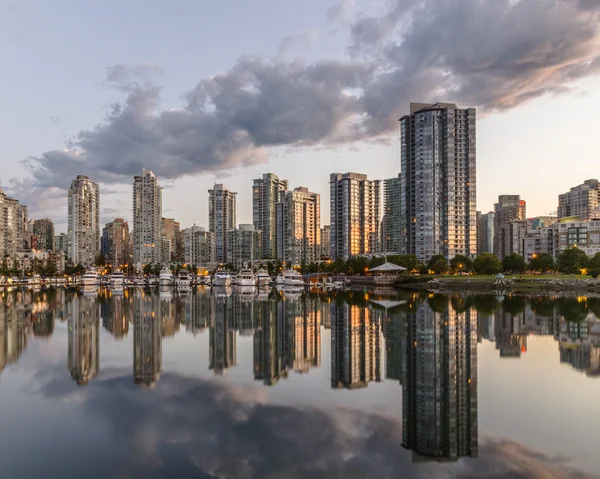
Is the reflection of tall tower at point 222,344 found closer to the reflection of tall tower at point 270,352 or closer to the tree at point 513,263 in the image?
the reflection of tall tower at point 270,352

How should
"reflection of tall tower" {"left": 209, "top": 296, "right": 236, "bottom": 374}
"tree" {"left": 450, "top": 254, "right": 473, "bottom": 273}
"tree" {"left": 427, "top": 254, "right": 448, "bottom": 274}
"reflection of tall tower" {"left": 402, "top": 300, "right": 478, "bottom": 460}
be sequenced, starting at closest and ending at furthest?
"reflection of tall tower" {"left": 402, "top": 300, "right": 478, "bottom": 460}, "reflection of tall tower" {"left": 209, "top": 296, "right": 236, "bottom": 374}, "tree" {"left": 427, "top": 254, "right": 448, "bottom": 274}, "tree" {"left": 450, "top": 254, "right": 473, "bottom": 273}

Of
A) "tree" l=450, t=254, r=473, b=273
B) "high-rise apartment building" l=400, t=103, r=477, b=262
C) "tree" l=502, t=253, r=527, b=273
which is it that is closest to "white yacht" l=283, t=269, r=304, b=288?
"tree" l=450, t=254, r=473, b=273

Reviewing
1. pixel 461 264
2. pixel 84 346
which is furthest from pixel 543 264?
pixel 84 346

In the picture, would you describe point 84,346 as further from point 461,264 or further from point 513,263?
point 513,263

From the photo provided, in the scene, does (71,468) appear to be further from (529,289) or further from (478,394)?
(529,289)

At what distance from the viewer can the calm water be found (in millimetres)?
15602

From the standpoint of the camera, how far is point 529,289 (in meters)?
110

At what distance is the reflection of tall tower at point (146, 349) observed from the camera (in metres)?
27.6

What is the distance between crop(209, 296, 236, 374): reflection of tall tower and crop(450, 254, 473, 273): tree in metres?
98.9

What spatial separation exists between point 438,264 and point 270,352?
11187 centimetres

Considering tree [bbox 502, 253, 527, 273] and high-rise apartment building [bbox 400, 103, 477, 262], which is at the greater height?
high-rise apartment building [bbox 400, 103, 477, 262]

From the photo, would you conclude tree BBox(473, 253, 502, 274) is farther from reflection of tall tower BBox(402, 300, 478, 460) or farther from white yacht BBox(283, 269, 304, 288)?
reflection of tall tower BBox(402, 300, 478, 460)

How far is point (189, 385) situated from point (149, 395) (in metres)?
2.22

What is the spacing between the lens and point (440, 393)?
897 inches
